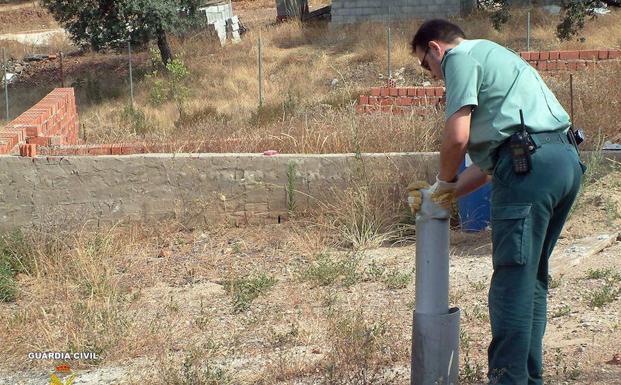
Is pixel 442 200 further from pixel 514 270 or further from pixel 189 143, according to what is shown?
pixel 189 143

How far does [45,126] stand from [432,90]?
5486 millimetres

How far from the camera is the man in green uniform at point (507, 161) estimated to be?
348 cm

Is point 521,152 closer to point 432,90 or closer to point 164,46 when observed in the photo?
point 432,90

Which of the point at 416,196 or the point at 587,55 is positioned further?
the point at 587,55

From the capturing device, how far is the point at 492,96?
3.53m

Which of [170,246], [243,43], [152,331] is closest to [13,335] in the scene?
[152,331]

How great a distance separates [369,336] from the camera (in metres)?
4.29

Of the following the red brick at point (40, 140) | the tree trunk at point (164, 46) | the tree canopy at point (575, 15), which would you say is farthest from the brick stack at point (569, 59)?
the tree trunk at point (164, 46)

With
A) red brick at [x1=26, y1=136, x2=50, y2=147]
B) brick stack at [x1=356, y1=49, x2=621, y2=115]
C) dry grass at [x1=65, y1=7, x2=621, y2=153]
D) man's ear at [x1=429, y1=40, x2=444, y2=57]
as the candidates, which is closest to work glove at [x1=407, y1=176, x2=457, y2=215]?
man's ear at [x1=429, y1=40, x2=444, y2=57]

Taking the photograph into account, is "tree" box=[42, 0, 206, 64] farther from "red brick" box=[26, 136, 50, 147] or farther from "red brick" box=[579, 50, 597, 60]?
"red brick" box=[26, 136, 50, 147]

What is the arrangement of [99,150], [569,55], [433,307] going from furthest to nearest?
[569,55]
[99,150]
[433,307]

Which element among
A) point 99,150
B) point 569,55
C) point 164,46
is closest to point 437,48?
point 99,150

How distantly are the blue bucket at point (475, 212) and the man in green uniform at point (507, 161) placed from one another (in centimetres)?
363

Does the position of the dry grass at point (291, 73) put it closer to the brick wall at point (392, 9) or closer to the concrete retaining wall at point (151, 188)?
the brick wall at point (392, 9)
